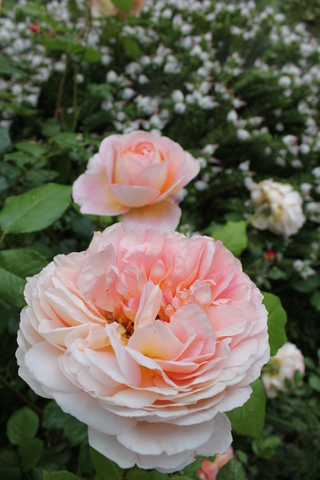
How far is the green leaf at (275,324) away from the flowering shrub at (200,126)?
16 centimetres

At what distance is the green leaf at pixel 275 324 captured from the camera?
397mm

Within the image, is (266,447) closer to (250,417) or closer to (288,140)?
(250,417)

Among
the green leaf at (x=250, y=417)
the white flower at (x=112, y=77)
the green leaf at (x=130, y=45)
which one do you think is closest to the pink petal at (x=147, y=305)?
the green leaf at (x=250, y=417)

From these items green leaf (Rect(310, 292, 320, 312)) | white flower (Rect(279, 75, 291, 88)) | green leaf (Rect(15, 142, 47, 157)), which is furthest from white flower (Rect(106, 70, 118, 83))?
green leaf (Rect(310, 292, 320, 312))

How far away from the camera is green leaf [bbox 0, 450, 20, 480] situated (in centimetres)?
51

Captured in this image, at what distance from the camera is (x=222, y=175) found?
4.44ft

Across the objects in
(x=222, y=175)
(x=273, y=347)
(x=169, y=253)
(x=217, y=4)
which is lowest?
(x=222, y=175)

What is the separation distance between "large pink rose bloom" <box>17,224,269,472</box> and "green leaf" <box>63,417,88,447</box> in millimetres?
240

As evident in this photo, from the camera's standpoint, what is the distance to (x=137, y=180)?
0.47 metres

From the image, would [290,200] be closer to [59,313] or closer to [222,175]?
[222,175]

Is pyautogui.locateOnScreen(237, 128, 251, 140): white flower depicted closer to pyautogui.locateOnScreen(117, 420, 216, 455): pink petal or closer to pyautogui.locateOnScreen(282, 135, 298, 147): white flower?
pyautogui.locateOnScreen(282, 135, 298, 147): white flower

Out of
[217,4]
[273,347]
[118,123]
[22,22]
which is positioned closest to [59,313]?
[273,347]

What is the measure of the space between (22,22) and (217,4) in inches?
38.1

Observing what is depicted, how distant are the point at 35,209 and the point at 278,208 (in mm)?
689
